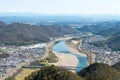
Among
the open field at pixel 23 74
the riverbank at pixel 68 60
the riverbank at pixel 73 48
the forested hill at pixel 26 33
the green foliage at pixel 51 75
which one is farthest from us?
the forested hill at pixel 26 33

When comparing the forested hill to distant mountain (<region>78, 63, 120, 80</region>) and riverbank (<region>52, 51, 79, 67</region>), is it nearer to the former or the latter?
riverbank (<region>52, 51, 79, 67</region>)

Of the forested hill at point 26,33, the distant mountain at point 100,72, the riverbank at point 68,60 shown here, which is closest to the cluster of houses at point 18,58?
the riverbank at point 68,60

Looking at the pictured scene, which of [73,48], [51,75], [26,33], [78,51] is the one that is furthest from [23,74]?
[26,33]

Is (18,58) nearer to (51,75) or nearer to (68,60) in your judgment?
(68,60)

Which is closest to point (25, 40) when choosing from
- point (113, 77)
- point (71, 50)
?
point (71, 50)

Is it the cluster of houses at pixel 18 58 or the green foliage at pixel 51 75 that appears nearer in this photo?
the green foliage at pixel 51 75

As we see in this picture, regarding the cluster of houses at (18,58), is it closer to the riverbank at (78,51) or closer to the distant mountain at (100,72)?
the riverbank at (78,51)

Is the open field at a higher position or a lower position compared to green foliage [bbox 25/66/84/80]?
lower

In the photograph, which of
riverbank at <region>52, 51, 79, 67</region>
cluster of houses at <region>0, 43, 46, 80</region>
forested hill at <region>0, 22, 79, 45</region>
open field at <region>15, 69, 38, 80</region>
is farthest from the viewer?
forested hill at <region>0, 22, 79, 45</region>

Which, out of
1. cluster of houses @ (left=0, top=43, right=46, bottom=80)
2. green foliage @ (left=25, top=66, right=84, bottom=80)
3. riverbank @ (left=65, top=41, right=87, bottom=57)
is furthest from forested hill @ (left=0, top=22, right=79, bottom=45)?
green foliage @ (left=25, top=66, right=84, bottom=80)
